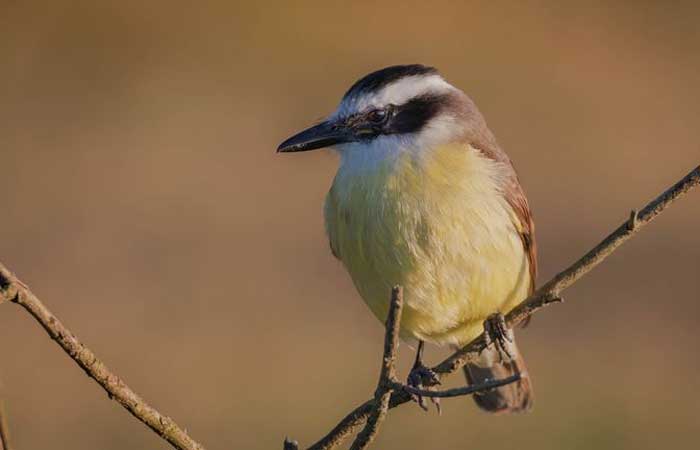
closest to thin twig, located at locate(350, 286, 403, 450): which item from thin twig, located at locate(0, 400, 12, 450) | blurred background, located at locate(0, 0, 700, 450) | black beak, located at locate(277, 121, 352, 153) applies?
thin twig, located at locate(0, 400, 12, 450)

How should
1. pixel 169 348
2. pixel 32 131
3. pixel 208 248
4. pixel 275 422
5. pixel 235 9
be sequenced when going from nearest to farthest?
pixel 275 422 → pixel 169 348 → pixel 208 248 → pixel 32 131 → pixel 235 9

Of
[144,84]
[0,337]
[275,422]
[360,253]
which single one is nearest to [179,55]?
[144,84]

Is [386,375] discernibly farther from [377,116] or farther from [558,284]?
[377,116]

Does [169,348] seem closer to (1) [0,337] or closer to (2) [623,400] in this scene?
(1) [0,337]

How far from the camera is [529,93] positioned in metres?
16.0

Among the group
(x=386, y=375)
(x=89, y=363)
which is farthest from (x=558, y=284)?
(x=89, y=363)

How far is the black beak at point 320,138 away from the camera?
14.7 ft

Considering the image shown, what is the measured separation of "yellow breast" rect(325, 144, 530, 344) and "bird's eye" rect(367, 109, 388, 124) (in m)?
0.21

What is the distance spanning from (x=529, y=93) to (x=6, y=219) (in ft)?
22.4

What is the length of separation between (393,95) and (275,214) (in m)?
8.27

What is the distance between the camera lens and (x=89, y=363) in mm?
2393

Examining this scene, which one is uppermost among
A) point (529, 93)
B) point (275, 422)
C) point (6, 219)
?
point (529, 93)

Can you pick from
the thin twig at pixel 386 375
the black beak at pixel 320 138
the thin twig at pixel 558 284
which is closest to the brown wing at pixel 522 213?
the black beak at pixel 320 138

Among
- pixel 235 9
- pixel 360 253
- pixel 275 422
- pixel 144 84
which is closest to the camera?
pixel 360 253
